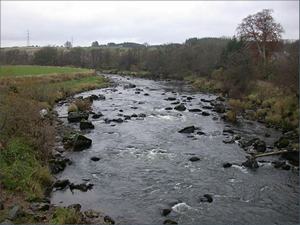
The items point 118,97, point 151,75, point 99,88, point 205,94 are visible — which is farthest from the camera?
point 151,75

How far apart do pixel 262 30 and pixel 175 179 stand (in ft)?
151

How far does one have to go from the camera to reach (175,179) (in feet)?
68.9

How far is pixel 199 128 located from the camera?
111ft

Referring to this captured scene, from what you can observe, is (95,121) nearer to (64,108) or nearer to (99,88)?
(64,108)

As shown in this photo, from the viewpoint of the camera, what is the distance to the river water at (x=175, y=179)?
16.9 meters

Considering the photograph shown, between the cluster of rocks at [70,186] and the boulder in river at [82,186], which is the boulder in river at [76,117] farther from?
the boulder in river at [82,186]

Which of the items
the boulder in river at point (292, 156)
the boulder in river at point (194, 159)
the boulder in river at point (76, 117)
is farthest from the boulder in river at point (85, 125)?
the boulder in river at point (292, 156)

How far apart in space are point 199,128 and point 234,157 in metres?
8.72

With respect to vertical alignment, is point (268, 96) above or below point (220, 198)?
above

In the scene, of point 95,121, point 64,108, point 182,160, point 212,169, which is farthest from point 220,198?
point 64,108

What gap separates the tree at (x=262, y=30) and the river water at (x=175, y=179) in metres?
30.4

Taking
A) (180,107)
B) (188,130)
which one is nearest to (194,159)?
(188,130)

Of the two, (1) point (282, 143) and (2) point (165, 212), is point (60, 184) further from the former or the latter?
(1) point (282, 143)

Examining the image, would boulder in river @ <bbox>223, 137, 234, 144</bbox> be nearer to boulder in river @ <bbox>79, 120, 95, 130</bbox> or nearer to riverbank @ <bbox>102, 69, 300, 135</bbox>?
riverbank @ <bbox>102, 69, 300, 135</bbox>
